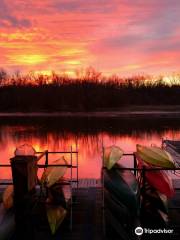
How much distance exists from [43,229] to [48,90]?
50379 millimetres

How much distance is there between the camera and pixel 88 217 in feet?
18.9

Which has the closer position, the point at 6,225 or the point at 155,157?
the point at 6,225

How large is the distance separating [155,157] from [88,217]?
4.25ft

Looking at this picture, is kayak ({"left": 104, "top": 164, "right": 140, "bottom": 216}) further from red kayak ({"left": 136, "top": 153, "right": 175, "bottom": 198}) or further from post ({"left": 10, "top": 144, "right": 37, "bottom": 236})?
post ({"left": 10, "top": 144, "right": 37, "bottom": 236})

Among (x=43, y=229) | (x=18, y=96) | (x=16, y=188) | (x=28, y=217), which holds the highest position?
(x=18, y=96)

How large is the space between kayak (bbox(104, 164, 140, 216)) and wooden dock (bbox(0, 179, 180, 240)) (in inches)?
19.1

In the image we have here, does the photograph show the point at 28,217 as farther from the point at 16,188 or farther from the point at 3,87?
the point at 3,87

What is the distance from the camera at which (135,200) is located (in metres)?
5.08

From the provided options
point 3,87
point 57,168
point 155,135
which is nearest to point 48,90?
point 3,87
